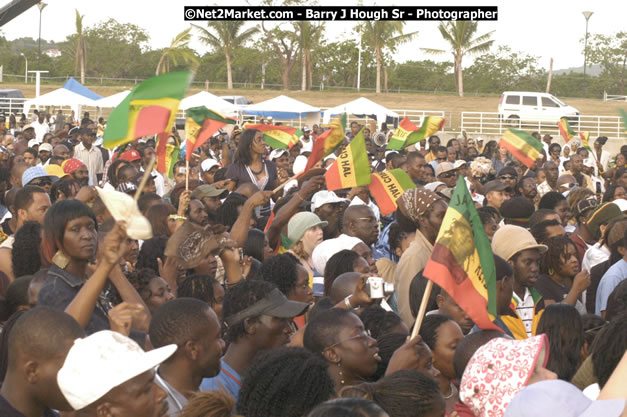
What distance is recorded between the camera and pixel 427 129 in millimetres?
11586

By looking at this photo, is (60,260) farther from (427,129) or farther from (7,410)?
(427,129)

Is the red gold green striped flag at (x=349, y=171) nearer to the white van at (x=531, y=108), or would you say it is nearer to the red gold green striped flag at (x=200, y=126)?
the red gold green striped flag at (x=200, y=126)

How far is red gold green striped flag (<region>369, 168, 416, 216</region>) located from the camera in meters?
7.89

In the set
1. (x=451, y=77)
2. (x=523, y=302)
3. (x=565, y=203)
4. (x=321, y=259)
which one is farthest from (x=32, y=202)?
(x=451, y=77)

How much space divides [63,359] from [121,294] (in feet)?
4.46

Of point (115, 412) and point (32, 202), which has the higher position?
point (32, 202)

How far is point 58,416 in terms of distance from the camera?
11.5ft

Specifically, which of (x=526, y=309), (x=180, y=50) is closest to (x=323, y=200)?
(x=526, y=309)

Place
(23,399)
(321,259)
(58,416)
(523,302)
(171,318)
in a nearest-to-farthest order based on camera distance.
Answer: (23,399), (58,416), (171,318), (523,302), (321,259)

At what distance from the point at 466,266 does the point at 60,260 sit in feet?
6.41

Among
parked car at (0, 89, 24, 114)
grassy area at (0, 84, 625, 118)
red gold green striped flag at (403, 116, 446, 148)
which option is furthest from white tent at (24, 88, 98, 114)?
grassy area at (0, 84, 625, 118)

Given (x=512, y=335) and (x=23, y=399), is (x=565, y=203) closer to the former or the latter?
(x=512, y=335)

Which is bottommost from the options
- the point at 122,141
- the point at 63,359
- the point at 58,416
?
the point at 58,416

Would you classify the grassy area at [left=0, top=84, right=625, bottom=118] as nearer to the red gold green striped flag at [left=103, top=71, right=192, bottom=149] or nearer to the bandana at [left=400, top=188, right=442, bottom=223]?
the bandana at [left=400, top=188, right=442, bottom=223]
